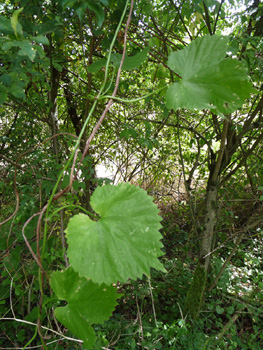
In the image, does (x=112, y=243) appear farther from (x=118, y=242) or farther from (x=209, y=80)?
(x=209, y=80)

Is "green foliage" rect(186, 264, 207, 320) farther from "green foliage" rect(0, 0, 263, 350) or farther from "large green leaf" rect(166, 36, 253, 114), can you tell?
"large green leaf" rect(166, 36, 253, 114)

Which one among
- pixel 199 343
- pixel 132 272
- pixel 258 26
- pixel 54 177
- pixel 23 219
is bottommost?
pixel 199 343

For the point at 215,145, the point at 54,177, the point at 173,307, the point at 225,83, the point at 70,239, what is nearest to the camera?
the point at 70,239

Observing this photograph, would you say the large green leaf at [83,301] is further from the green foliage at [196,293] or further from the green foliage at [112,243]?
the green foliage at [196,293]

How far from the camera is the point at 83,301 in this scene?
572 millimetres

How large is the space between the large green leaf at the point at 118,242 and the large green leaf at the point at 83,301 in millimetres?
119

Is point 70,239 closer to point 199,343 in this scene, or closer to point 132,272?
point 132,272

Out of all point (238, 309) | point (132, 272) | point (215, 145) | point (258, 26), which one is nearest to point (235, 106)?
point (132, 272)

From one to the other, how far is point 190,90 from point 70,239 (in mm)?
409

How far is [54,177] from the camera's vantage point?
5.99ft

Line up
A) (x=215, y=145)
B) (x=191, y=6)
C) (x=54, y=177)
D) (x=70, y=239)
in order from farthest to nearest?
(x=215, y=145), (x=54, y=177), (x=191, y=6), (x=70, y=239)

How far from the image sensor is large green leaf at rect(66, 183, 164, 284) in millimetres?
455

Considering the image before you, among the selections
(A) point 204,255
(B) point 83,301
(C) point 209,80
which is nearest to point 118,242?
(B) point 83,301

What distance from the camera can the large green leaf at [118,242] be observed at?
45cm
